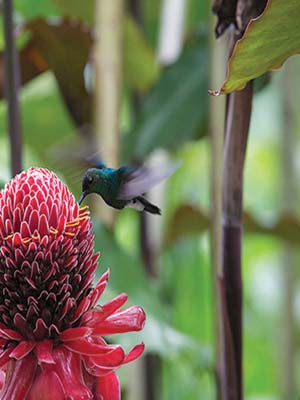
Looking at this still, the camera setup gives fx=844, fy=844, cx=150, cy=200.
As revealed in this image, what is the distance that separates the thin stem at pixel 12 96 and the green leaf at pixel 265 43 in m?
0.27

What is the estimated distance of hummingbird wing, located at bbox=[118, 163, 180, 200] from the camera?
44 cm

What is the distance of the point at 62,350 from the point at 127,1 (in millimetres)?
816

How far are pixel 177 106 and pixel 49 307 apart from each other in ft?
1.99

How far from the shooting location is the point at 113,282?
739 mm

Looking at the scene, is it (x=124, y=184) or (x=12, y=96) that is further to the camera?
(x=12, y=96)

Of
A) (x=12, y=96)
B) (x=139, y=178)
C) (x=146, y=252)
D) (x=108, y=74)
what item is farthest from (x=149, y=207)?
(x=146, y=252)

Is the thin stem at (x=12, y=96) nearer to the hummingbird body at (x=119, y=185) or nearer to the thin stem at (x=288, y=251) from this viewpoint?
the hummingbird body at (x=119, y=185)

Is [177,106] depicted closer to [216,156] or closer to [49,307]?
[216,156]

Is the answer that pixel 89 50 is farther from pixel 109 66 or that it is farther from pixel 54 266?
pixel 54 266

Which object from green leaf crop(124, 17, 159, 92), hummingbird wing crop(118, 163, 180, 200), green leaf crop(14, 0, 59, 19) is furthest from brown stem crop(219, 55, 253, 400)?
green leaf crop(14, 0, 59, 19)

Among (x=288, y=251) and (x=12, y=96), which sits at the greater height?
(x=12, y=96)

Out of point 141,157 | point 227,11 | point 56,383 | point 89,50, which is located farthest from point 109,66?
point 56,383

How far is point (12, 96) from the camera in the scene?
63 cm

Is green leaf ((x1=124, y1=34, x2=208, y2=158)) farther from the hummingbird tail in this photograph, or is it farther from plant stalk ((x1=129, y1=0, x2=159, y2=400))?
the hummingbird tail
